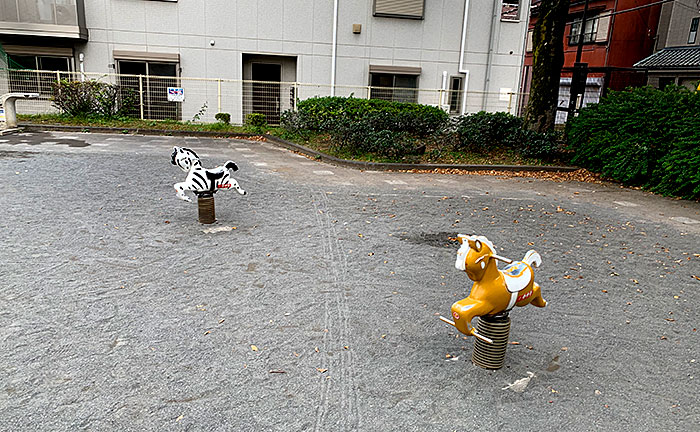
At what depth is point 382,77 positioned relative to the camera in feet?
59.7

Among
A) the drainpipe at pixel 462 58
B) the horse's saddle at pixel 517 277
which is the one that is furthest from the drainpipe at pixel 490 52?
the horse's saddle at pixel 517 277

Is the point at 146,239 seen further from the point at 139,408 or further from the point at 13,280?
the point at 139,408

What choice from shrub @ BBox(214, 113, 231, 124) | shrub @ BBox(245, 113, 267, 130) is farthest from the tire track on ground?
shrub @ BBox(214, 113, 231, 124)

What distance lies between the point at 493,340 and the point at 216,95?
15.7 metres

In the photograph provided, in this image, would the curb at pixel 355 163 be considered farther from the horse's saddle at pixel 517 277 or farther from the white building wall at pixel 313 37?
the horse's saddle at pixel 517 277

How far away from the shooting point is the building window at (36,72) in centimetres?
1530

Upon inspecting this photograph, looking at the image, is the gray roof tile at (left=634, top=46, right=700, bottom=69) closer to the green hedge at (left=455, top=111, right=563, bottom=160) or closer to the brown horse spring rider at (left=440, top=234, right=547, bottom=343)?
the green hedge at (left=455, top=111, right=563, bottom=160)

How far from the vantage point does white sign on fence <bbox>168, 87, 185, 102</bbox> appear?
16.2 metres

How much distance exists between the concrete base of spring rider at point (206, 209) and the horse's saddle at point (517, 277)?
3870 millimetres

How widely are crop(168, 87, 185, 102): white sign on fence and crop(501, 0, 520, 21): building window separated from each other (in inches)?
461

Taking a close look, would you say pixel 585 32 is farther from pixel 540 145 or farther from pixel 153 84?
pixel 153 84

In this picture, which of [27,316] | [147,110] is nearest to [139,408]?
[27,316]

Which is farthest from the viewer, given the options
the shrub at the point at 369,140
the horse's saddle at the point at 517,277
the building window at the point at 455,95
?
the building window at the point at 455,95

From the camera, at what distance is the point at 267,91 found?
696 inches
